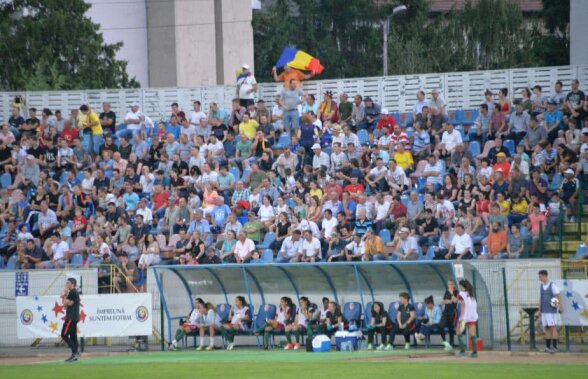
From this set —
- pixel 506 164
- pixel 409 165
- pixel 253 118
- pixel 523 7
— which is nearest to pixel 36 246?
pixel 253 118

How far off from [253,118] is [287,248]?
6.54 meters

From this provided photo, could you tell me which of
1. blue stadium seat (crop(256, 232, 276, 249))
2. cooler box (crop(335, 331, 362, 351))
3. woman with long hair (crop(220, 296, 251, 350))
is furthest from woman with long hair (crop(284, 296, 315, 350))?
blue stadium seat (crop(256, 232, 276, 249))

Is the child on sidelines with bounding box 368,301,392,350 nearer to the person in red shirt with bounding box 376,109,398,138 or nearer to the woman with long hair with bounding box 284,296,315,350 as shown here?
the woman with long hair with bounding box 284,296,315,350

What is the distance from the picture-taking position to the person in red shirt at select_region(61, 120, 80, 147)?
3691 cm

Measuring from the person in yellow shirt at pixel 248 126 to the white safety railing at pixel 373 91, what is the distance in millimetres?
2888

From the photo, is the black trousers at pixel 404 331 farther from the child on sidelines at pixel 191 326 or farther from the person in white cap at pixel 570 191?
the child on sidelines at pixel 191 326

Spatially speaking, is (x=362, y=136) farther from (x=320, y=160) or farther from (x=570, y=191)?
(x=570, y=191)

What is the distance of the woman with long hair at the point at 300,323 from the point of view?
28328 mm

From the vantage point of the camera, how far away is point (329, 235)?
30.0m

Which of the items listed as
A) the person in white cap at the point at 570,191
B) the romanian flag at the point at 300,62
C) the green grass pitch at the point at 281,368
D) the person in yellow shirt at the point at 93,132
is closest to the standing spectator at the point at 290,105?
the romanian flag at the point at 300,62

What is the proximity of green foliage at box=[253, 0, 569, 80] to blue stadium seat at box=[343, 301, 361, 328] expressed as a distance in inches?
1424

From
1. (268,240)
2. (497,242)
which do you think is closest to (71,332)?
(268,240)

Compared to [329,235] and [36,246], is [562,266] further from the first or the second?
[36,246]

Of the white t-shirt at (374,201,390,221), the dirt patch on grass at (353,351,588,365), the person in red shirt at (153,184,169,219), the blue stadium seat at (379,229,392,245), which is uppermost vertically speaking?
the person in red shirt at (153,184,169,219)
